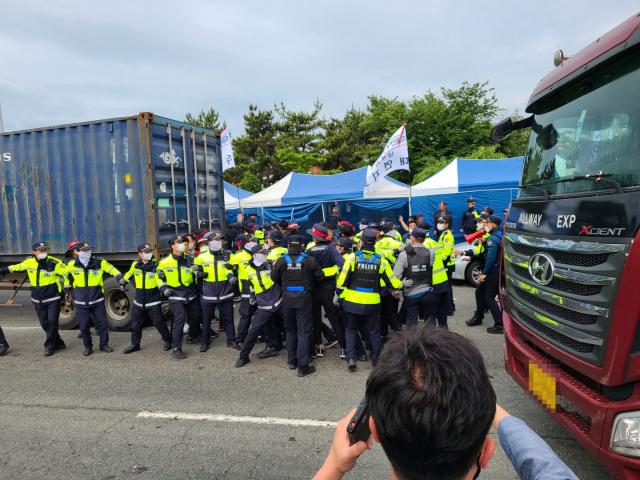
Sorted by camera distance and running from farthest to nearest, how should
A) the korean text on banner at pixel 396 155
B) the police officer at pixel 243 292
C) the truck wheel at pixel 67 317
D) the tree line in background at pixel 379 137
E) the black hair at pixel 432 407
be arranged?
1. the tree line in background at pixel 379 137
2. the korean text on banner at pixel 396 155
3. the truck wheel at pixel 67 317
4. the police officer at pixel 243 292
5. the black hair at pixel 432 407

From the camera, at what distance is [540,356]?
113 inches

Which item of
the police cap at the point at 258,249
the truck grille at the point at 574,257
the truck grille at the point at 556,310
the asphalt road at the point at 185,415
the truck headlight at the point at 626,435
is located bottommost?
the asphalt road at the point at 185,415

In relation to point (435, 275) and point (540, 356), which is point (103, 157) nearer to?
point (435, 275)

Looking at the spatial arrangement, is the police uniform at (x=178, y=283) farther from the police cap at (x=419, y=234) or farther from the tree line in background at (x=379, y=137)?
the tree line in background at (x=379, y=137)

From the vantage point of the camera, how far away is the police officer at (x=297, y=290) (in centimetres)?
536

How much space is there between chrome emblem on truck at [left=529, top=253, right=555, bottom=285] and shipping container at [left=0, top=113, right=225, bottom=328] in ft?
19.7

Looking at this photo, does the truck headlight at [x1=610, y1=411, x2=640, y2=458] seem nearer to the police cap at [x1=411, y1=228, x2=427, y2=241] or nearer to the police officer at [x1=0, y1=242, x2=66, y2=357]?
the police cap at [x1=411, y1=228, x2=427, y2=241]

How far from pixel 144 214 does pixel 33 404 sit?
3422mm

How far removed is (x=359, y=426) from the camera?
1153mm

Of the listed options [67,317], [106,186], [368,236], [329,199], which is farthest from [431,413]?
[329,199]

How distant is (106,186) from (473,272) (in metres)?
7.96

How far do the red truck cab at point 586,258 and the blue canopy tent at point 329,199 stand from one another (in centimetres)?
1065

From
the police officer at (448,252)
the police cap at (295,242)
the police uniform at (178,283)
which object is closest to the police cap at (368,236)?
the police cap at (295,242)

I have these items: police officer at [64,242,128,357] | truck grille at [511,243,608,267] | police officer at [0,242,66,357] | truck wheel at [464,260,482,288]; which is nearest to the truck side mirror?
truck grille at [511,243,608,267]
